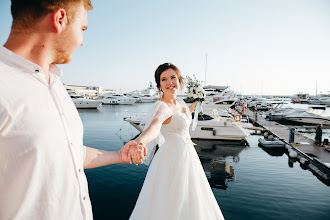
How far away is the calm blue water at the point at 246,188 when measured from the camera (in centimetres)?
577

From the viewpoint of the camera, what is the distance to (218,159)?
11062 millimetres

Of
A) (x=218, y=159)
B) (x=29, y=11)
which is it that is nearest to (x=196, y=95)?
(x=29, y=11)

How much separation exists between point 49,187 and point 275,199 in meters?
7.52

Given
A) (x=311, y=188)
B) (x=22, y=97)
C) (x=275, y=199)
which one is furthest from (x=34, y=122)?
(x=311, y=188)

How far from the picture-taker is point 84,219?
3.55ft

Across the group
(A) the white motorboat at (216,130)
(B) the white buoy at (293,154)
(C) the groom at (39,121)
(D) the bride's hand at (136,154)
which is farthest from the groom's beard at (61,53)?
(A) the white motorboat at (216,130)

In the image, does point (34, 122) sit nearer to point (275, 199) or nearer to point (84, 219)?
point (84, 219)

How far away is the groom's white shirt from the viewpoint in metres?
0.84

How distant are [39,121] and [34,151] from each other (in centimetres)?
14

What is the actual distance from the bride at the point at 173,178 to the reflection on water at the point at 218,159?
17.7 ft

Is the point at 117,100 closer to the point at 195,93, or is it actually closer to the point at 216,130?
the point at 216,130

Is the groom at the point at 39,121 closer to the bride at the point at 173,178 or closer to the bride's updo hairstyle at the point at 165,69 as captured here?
the bride at the point at 173,178

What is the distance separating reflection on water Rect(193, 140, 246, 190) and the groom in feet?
25.3

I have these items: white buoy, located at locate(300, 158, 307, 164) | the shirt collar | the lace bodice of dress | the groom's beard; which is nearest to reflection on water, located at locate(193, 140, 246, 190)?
white buoy, located at locate(300, 158, 307, 164)
